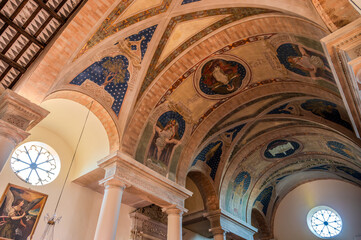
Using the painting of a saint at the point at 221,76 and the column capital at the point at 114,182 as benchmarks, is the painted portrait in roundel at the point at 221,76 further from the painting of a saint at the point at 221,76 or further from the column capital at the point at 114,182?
the column capital at the point at 114,182

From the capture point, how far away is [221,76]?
9.75 metres

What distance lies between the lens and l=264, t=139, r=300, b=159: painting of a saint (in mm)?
13798

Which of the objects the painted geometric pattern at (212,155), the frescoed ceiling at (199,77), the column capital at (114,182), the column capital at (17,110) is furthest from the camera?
the painted geometric pattern at (212,155)

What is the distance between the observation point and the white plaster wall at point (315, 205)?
50.3ft

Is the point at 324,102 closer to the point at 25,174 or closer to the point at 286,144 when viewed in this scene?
the point at 286,144

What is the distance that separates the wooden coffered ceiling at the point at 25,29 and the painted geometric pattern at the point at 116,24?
53.1 inches

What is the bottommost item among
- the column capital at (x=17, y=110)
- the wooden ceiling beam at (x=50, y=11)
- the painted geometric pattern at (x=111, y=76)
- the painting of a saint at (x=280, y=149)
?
the column capital at (x=17, y=110)

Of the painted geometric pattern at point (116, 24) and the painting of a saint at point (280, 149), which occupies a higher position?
the painting of a saint at point (280, 149)

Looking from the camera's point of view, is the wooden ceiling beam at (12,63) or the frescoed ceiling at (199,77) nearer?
the wooden ceiling beam at (12,63)

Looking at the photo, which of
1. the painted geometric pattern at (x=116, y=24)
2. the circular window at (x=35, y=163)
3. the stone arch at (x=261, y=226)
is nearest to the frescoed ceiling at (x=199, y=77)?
the painted geometric pattern at (x=116, y=24)

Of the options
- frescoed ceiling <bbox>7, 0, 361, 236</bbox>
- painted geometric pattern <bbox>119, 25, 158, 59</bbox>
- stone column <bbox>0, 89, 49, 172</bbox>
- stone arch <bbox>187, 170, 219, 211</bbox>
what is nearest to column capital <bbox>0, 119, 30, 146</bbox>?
stone column <bbox>0, 89, 49, 172</bbox>

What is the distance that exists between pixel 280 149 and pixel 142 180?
8.51 m

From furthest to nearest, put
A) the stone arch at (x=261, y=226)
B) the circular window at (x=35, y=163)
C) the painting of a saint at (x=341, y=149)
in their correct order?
the stone arch at (x=261, y=226)
the painting of a saint at (x=341, y=149)
the circular window at (x=35, y=163)

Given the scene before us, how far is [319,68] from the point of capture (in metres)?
7.96
